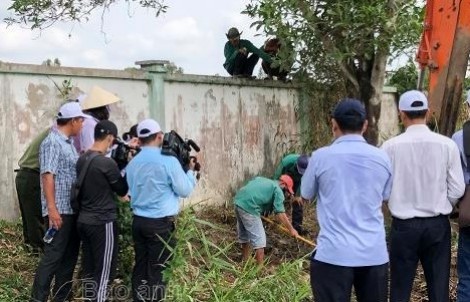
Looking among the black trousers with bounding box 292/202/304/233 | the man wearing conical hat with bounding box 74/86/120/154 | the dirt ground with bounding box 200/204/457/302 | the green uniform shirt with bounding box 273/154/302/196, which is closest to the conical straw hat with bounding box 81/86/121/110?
the man wearing conical hat with bounding box 74/86/120/154

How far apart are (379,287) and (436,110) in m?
3.25

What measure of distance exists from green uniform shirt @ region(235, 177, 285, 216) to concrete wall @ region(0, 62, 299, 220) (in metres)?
1.97

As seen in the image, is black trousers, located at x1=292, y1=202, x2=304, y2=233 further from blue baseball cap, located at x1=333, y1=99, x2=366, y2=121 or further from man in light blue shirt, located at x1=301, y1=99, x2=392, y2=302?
blue baseball cap, located at x1=333, y1=99, x2=366, y2=121

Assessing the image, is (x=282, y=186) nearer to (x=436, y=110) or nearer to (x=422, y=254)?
(x=436, y=110)

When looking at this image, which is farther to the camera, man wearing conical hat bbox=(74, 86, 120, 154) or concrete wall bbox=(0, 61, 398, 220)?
concrete wall bbox=(0, 61, 398, 220)

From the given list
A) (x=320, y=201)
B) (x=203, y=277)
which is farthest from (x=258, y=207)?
(x=320, y=201)

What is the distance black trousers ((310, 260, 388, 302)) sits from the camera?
12.6 ft

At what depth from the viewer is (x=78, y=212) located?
5164 mm

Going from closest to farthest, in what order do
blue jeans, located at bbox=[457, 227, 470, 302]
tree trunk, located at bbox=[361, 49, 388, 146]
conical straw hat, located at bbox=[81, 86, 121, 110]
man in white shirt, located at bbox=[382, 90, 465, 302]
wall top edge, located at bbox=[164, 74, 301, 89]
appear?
man in white shirt, located at bbox=[382, 90, 465, 302] < blue jeans, located at bbox=[457, 227, 470, 302] < conical straw hat, located at bbox=[81, 86, 121, 110] < wall top edge, located at bbox=[164, 74, 301, 89] < tree trunk, located at bbox=[361, 49, 388, 146]

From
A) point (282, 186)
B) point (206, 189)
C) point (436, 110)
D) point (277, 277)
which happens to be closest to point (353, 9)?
point (436, 110)

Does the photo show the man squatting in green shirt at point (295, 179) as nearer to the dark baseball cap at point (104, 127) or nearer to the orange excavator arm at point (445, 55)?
the orange excavator arm at point (445, 55)

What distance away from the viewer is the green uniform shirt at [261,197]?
671 centimetres

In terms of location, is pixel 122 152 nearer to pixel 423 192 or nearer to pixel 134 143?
pixel 134 143

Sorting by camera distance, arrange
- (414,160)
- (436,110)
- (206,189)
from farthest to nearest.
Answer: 1. (206,189)
2. (436,110)
3. (414,160)
